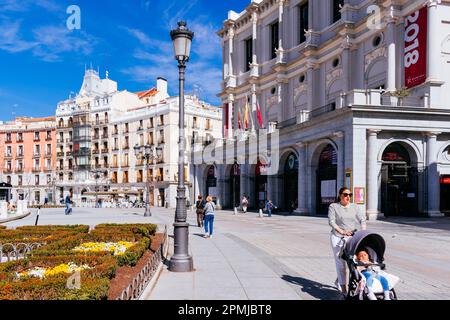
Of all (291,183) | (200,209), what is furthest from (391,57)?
(200,209)

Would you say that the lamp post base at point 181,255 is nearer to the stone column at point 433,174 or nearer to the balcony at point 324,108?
the stone column at point 433,174

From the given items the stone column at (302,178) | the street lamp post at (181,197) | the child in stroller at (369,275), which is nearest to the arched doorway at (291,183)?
the stone column at (302,178)

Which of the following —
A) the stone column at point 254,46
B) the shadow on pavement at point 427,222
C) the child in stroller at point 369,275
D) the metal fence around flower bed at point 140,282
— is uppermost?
the stone column at point 254,46

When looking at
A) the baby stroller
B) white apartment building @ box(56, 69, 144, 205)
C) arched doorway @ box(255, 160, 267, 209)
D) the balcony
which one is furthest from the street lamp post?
white apartment building @ box(56, 69, 144, 205)

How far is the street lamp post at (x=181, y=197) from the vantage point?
9.68 meters

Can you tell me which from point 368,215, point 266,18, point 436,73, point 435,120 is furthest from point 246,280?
point 266,18

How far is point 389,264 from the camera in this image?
35.7ft

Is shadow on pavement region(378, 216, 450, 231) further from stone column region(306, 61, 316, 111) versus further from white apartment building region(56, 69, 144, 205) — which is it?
white apartment building region(56, 69, 144, 205)

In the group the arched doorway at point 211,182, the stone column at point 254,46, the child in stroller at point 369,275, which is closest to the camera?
the child in stroller at point 369,275

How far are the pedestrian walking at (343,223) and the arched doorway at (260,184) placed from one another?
31656 mm

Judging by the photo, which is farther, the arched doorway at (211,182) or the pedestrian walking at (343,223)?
→ the arched doorway at (211,182)

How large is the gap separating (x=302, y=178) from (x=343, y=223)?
83.7 ft

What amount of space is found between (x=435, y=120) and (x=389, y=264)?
18473 mm
